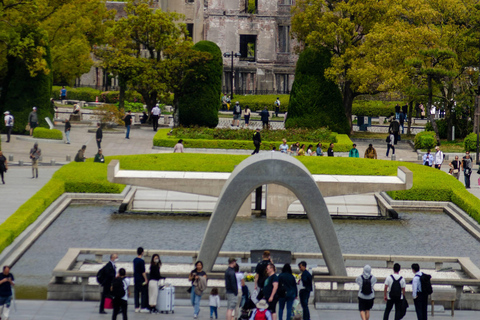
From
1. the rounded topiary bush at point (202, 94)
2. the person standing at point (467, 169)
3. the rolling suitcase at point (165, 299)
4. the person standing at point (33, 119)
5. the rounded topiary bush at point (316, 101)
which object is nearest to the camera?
the rolling suitcase at point (165, 299)

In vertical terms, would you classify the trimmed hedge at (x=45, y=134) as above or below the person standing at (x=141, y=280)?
above

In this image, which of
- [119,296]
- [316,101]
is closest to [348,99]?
[316,101]

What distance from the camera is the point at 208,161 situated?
1361 inches

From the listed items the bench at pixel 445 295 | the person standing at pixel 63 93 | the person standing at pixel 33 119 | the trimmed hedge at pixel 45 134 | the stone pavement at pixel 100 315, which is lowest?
the stone pavement at pixel 100 315

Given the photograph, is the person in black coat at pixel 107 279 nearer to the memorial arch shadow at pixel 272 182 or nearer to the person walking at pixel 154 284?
the person walking at pixel 154 284

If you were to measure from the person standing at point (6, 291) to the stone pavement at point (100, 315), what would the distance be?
23 centimetres

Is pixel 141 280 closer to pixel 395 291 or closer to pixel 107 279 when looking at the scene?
pixel 107 279

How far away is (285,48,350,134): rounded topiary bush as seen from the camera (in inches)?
1895

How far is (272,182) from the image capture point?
19328 millimetres

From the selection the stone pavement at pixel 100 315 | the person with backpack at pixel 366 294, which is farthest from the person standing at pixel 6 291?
the person with backpack at pixel 366 294

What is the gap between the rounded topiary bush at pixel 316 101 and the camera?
48.1m

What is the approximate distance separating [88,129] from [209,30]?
1025 inches

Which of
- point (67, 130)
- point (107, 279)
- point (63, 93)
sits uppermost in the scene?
point (63, 93)

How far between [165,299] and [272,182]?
3853 millimetres
